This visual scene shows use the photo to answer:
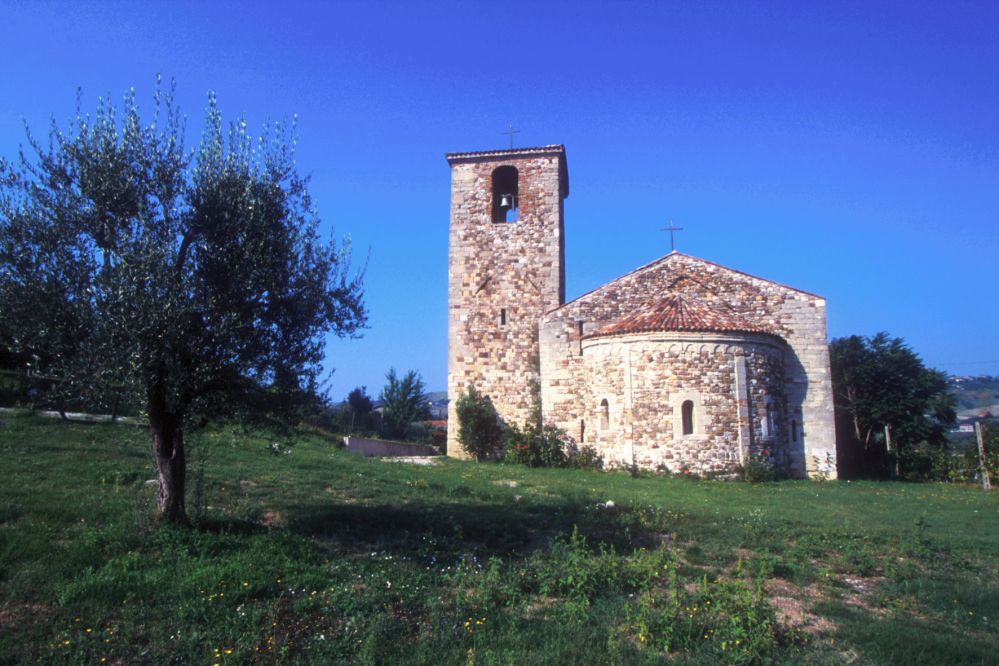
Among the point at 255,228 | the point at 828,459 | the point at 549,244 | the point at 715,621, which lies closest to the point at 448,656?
the point at 715,621

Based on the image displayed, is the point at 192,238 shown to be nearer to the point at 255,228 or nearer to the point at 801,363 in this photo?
the point at 255,228

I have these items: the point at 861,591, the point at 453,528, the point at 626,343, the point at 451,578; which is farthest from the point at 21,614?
Result: the point at 626,343

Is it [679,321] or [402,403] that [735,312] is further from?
[402,403]

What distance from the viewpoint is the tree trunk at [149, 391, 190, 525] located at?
8.76 m

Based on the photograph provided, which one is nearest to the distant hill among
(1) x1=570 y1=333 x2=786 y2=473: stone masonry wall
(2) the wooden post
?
(2) the wooden post

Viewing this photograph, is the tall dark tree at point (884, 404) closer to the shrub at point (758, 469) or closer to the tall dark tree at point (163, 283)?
the shrub at point (758, 469)

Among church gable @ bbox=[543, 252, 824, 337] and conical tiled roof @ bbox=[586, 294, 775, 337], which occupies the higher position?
church gable @ bbox=[543, 252, 824, 337]

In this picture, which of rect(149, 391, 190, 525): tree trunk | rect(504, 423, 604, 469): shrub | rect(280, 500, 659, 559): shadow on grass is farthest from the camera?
rect(504, 423, 604, 469): shrub

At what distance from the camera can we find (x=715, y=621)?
21.7ft

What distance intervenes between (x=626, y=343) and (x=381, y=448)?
14.1 m

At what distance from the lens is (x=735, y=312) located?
23531 millimetres

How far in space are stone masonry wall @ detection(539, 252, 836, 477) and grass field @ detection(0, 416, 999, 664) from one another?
9.20 m

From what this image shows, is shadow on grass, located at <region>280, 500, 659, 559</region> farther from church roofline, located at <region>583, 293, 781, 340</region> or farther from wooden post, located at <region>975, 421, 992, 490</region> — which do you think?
wooden post, located at <region>975, 421, 992, 490</region>

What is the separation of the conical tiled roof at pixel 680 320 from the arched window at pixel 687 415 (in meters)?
2.23
